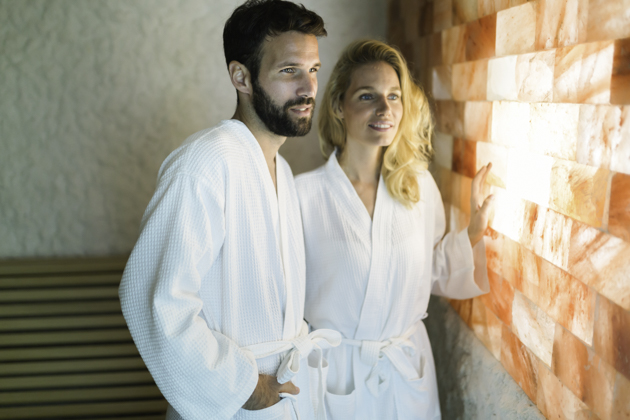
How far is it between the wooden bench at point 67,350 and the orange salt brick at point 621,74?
165 cm

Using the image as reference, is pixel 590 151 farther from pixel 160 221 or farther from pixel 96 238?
pixel 96 238

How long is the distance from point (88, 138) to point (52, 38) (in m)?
0.39

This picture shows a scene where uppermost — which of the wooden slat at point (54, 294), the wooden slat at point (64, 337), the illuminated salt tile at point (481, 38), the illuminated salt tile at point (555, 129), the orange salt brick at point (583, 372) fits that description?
the illuminated salt tile at point (481, 38)

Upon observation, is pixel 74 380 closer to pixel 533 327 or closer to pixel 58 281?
pixel 58 281

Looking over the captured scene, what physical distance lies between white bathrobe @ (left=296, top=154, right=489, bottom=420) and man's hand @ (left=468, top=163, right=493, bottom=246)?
39 millimetres

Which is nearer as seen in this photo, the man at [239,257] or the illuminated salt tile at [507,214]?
the man at [239,257]

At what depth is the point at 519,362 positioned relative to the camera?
1.15 metres

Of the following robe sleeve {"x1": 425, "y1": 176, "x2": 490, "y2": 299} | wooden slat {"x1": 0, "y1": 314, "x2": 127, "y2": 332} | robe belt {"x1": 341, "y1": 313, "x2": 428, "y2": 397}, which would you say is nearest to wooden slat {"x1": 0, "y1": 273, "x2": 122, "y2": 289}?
wooden slat {"x1": 0, "y1": 314, "x2": 127, "y2": 332}

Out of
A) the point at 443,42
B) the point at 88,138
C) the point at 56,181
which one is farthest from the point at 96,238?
the point at 443,42

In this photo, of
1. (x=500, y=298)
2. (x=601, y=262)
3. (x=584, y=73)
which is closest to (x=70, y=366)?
(x=500, y=298)

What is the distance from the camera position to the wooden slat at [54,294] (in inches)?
66.6

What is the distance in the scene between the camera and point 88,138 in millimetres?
1814

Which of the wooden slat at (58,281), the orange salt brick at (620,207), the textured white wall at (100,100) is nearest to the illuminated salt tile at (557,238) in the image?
the orange salt brick at (620,207)

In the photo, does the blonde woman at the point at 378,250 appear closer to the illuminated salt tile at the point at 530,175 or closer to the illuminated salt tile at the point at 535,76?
the illuminated salt tile at the point at 530,175
